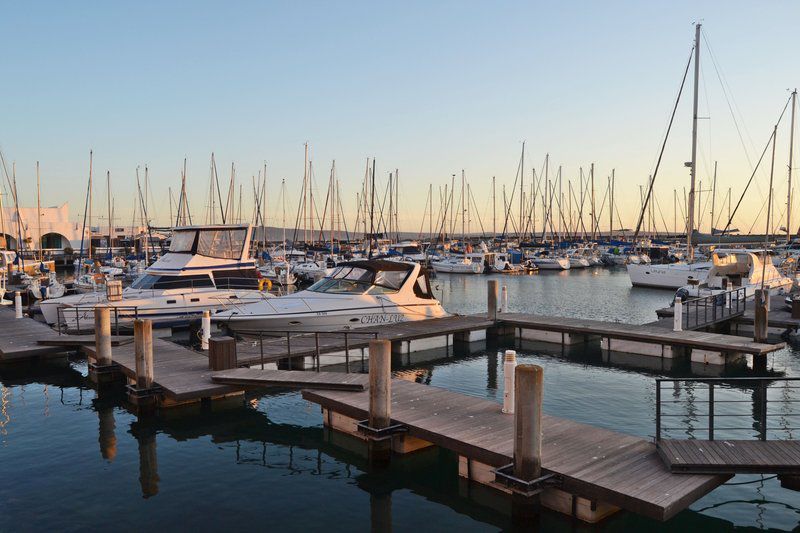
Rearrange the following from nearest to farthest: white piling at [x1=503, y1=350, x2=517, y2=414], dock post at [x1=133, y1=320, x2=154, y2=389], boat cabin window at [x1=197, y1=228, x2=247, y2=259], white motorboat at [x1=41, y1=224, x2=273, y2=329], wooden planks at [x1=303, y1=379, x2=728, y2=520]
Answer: wooden planks at [x1=303, y1=379, x2=728, y2=520]
white piling at [x1=503, y1=350, x2=517, y2=414]
dock post at [x1=133, y1=320, x2=154, y2=389]
white motorboat at [x1=41, y1=224, x2=273, y2=329]
boat cabin window at [x1=197, y1=228, x2=247, y2=259]

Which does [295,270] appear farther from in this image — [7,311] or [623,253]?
[623,253]

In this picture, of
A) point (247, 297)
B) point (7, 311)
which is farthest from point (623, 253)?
point (7, 311)

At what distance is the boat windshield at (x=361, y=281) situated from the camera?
2347 cm

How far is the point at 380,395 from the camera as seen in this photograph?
11055 mm

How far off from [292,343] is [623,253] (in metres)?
81.6

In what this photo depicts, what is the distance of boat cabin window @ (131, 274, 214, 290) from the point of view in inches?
1045

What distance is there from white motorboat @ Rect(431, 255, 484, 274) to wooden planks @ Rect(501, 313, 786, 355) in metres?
44.8

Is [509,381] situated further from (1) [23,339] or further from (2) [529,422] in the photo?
(1) [23,339]

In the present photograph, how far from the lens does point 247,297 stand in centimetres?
2736

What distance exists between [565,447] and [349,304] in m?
13.9

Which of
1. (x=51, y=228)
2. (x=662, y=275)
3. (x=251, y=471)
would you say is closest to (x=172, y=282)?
(x=251, y=471)

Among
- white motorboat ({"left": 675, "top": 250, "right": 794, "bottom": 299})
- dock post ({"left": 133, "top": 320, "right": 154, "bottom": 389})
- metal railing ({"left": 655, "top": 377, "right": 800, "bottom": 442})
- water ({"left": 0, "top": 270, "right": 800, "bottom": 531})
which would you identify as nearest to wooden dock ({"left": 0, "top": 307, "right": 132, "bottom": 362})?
water ({"left": 0, "top": 270, "right": 800, "bottom": 531})

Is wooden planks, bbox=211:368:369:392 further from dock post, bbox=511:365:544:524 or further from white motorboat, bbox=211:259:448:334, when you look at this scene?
white motorboat, bbox=211:259:448:334

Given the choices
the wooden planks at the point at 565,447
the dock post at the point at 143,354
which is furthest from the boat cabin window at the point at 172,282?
the wooden planks at the point at 565,447
